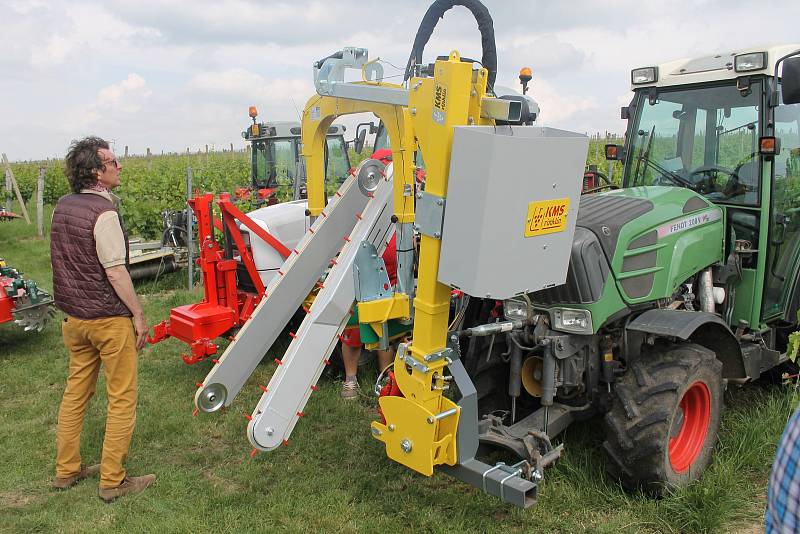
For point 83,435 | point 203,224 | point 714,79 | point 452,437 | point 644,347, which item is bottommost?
point 83,435

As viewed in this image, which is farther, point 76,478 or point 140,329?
point 76,478

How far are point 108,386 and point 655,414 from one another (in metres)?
2.97

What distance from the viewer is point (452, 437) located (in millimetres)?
3016

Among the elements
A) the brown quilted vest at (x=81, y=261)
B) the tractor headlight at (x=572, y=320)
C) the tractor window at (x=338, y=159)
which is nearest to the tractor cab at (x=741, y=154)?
the tractor headlight at (x=572, y=320)

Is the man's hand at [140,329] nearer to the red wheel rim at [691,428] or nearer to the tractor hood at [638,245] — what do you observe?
the tractor hood at [638,245]

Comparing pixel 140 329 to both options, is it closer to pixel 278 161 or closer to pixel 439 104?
pixel 439 104

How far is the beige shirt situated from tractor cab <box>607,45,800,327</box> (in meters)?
3.58

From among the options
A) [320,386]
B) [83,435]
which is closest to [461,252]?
[320,386]

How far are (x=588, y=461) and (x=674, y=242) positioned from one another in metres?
1.36

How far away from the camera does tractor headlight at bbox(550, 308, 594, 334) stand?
3400mm

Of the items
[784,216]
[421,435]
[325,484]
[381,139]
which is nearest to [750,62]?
[784,216]

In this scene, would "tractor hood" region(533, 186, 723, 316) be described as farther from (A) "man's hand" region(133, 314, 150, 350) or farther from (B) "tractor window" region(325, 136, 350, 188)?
(B) "tractor window" region(325, 136, 350, 188)

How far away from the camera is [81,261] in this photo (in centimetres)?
363

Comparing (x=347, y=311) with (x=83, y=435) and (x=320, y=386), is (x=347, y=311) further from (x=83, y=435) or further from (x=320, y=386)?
(x=83, y=435)
